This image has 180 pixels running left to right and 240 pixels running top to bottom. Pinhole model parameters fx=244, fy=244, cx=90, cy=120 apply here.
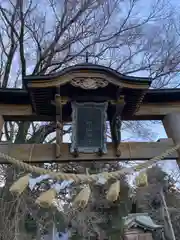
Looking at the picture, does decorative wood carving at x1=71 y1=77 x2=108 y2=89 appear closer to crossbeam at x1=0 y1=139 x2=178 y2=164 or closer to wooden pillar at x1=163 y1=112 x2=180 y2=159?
crossbeam at x1=0 y1=139 x2=178 y2=164

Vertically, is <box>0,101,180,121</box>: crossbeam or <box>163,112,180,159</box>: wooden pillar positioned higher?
<box>0,101,180,121</box>: crossbeam

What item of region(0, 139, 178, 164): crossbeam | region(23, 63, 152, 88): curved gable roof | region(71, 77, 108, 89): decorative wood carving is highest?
region(23, 63, 152, 88): curved gable roof

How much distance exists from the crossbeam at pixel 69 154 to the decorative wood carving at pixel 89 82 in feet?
2.28

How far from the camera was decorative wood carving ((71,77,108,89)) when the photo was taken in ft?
8.31

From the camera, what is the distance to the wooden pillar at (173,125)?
2.87 meters

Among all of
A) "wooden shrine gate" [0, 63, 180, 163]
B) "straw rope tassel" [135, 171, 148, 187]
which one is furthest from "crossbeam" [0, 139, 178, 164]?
"straw rope tassel" [135, 171, 148, 187]

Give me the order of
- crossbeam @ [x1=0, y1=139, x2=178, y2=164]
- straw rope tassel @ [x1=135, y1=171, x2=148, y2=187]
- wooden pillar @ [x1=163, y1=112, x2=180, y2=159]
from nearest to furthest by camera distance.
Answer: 1. straw rope tassel @ [x1=135, y1=171, x2=148, y2=187]
2. crossbeam @ [x1=0, y1=139, x2=178, y2=164]
3. wooden pillar @ [x1=163, y1=112, x2=180, y2=159]

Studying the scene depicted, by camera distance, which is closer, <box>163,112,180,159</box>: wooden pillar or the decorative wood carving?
the decorative wood carving

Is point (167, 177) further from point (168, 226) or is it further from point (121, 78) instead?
point (121, 78)

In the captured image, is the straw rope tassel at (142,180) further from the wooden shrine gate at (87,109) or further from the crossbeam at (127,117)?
the crossbeam at (127,117)

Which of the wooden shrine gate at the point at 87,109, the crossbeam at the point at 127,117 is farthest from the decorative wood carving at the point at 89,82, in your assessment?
the crossbeam at the point at 127,117

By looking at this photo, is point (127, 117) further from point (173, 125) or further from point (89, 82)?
point (89, 82)

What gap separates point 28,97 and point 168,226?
361 inches

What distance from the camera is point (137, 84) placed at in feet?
8.52
